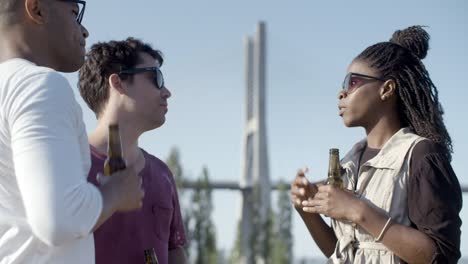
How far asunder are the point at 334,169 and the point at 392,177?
0.25 metres

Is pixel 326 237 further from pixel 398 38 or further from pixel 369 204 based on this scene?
pixel 398 38

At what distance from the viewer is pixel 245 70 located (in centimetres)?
5506

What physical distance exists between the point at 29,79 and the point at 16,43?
264 millimetres

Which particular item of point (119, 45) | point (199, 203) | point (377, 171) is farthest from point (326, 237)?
point (199, 203)

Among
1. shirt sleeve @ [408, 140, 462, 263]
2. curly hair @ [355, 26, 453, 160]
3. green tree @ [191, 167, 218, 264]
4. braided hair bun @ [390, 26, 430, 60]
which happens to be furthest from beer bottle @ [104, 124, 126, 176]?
green tree @ [191, 167, 218, 264]

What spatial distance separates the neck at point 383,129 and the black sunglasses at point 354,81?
0.55 feet

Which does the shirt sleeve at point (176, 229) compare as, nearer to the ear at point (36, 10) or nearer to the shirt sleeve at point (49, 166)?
the ear at point (36, 10)

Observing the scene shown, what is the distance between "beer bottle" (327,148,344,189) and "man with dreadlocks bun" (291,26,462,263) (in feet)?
0.26

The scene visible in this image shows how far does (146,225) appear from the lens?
3359 millimetres

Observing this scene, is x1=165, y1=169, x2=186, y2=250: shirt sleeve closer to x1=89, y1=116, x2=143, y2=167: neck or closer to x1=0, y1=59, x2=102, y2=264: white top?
x1=89, y1=116, x2=143, y2=167: neck

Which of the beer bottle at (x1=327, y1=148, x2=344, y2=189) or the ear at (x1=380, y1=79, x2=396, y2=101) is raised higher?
the ear at (x1=380, y1=79, x2=396, y2=101)

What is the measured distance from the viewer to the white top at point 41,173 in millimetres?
1774

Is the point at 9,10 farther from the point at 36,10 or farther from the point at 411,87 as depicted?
the point at 411,87

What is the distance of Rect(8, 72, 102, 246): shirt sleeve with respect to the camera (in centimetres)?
177
